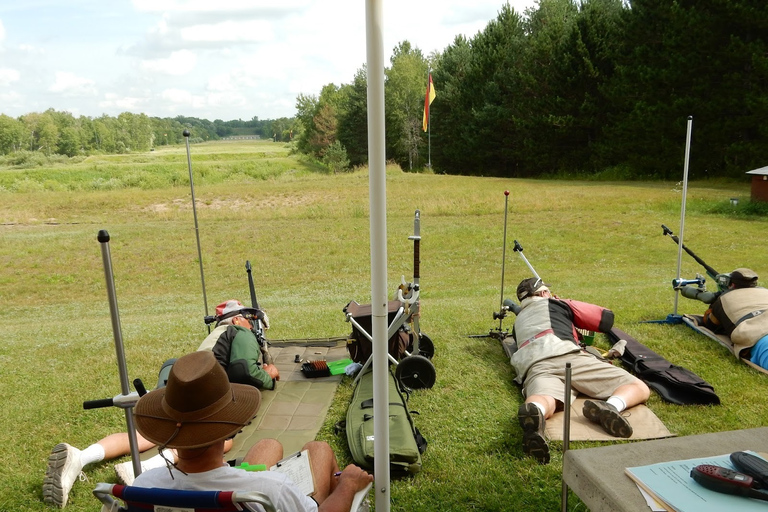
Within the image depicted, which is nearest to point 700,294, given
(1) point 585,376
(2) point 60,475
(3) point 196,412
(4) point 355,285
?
(1) point 585,376

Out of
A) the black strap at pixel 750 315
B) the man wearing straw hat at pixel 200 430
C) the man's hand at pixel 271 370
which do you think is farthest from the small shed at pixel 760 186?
the man wearing straw hat at pixel 200 430

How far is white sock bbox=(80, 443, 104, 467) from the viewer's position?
380 centimetres

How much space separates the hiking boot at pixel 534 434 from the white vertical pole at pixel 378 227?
1.36 m

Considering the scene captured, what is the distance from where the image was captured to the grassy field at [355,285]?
4223mm

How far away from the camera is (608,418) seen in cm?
414

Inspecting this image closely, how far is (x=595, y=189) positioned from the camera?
25562 millimetres

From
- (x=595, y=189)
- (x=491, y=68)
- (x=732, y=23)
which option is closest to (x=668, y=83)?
(x=732, y=23)

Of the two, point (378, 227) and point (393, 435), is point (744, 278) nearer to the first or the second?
point (393, 435)

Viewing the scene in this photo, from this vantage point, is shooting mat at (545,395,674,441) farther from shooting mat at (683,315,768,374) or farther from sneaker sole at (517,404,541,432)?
shooting mat at (683,315,768,374)

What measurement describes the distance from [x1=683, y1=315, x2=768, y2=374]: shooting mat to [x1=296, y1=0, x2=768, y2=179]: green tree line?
652 inches

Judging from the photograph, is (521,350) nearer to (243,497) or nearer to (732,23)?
(243,497)

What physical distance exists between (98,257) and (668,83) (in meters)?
27.9

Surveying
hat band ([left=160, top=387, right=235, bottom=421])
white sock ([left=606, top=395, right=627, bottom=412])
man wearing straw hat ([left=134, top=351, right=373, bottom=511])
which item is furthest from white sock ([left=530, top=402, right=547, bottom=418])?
hat band ([left=160, top=387, right=235, bottom=421])

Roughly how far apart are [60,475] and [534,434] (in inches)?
122
